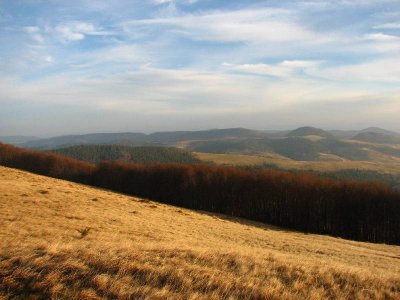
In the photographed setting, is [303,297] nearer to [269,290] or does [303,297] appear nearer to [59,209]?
[269,290]

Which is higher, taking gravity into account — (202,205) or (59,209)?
(59,209)

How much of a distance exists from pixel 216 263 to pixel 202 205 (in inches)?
3319

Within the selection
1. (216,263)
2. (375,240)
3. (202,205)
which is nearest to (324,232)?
(375,240)

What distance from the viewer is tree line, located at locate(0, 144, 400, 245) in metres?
76.5

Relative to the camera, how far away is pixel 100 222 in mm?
28453

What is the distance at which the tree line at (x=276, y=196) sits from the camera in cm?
7650

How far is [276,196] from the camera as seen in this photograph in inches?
3469

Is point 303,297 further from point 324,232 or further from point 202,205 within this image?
point 202,205

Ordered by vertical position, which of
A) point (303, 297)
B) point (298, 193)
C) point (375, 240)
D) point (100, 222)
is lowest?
point (375, 240)

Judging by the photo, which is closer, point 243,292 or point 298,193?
point 243,292

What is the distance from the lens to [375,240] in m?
74.6

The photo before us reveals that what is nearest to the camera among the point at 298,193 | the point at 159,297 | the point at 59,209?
the point at 159,297

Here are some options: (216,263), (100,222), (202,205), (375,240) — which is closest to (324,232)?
(375,240)

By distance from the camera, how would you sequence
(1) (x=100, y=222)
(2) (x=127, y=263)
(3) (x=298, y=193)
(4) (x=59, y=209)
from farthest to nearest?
1. (3) (x=298, y=193)
2. (4) (x=59, y=209)
3. (1) (x=100, y=222)
4. (2) (x=127, y=263)
